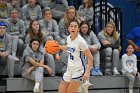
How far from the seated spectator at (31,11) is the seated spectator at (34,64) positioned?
1.38 metres

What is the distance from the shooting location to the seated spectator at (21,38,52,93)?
8.64 metres

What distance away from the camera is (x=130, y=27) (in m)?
13.0

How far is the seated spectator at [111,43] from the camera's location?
9.74m

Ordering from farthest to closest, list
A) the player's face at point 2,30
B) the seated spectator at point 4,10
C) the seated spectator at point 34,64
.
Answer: the seated spectator at point 4,10
the player's face at point 2,30
the seated spectator at point 34,64

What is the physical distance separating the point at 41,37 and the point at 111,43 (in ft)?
5.57

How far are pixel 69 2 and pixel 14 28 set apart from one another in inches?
114

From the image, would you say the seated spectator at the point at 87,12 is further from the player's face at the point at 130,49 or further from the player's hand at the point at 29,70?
the player's hand at the point at 29,70

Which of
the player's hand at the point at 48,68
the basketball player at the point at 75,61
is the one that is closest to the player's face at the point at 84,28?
the player's hand at the point at 48,68

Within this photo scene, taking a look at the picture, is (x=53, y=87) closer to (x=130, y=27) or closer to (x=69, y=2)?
(x=69, y=2)

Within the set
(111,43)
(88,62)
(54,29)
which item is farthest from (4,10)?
(88,62)

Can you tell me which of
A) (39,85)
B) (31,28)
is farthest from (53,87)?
(31,28)

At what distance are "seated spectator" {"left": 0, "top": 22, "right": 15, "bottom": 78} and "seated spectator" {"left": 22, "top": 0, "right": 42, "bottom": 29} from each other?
1120 mm

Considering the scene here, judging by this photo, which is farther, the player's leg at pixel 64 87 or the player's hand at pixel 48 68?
the player's hand at pixel 48 68

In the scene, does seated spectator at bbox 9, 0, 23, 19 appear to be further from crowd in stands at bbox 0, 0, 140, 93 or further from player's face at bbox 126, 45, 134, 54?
player's face at bbox 126, 45, 134, 54
